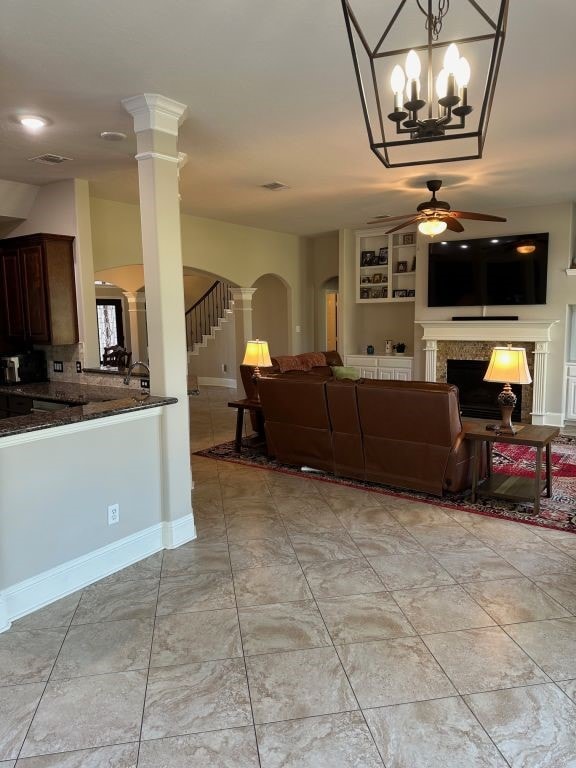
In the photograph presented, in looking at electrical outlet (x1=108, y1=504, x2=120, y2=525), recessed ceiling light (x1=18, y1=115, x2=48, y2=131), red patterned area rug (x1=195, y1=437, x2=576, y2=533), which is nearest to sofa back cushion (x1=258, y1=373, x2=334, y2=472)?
red patterned area rug (x1=195, y1=437, x2=576, y2=533)

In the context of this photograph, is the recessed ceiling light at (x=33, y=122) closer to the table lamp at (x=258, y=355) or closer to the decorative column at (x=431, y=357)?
the table lamp at (x=258, y=355)

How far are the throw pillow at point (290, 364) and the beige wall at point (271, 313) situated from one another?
206 cm

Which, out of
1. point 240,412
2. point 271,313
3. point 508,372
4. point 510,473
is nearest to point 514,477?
point 510,473

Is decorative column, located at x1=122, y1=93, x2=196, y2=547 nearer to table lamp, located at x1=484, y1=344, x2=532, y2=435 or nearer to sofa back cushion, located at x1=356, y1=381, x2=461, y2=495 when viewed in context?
sofa back cushion, located at x1=356, y1=381, x2=461, y2=495

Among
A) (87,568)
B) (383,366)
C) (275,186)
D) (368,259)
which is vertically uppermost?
(275,186)

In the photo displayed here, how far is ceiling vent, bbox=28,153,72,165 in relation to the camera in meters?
4.28

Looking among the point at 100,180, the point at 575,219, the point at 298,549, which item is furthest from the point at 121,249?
the point at 575,219

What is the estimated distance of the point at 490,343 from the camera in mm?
7738

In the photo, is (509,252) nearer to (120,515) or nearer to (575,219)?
(575,219)

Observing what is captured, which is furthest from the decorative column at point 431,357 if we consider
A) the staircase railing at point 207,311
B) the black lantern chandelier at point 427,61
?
the staircase railing at point 207,311

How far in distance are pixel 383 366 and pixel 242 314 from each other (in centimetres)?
246

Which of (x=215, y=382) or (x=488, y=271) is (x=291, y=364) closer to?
(x=488, y=271)

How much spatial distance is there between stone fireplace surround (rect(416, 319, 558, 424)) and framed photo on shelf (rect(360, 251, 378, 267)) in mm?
1364

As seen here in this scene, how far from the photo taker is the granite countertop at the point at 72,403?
9.37 feet
